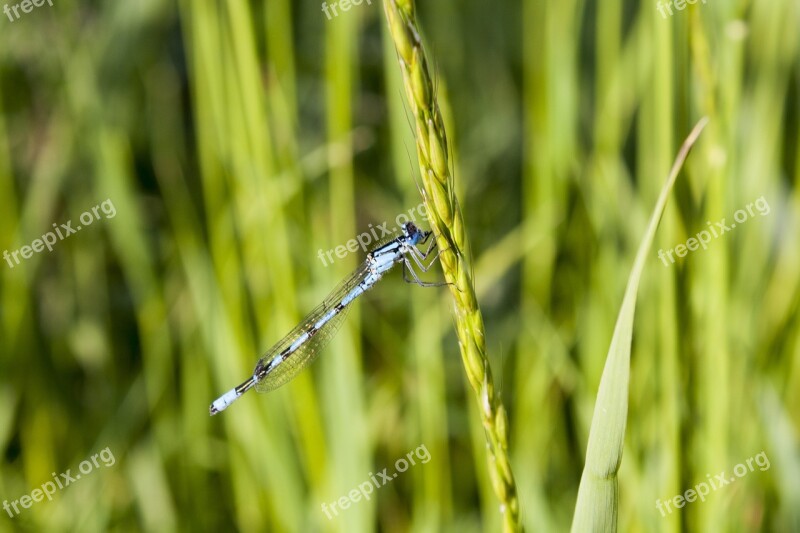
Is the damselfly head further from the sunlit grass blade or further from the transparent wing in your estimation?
the sunlit grass blade

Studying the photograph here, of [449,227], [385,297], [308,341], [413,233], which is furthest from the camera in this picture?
[385,297]

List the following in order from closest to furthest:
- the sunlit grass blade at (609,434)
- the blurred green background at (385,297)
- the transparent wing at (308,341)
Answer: the sunlit grass blade at (609,434) < the blurred green background at (385,297) < the transparent wing at (308,341)

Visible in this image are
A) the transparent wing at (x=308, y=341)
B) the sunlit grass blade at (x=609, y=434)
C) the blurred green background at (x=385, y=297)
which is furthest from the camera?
the transparent wing at (x=308, y=341)

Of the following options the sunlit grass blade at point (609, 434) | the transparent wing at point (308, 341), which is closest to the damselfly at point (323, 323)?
the transparent wing at point (308, 341)

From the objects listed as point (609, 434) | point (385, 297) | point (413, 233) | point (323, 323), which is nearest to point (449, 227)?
point (609, 434)

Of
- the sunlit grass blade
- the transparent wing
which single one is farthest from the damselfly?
the sunlit grass blade

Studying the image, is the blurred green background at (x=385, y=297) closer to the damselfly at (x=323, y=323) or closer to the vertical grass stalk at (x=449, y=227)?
the damselfly at (x=323, y=323)

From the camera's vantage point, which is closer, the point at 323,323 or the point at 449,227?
the point at 449,227

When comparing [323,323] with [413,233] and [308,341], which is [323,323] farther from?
[413,233]
